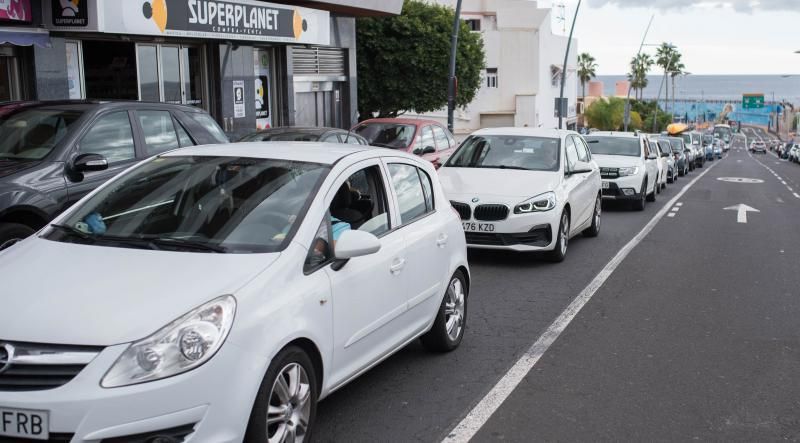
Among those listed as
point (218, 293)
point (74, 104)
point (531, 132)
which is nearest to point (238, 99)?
point (531, 132)

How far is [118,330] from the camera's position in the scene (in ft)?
11.8

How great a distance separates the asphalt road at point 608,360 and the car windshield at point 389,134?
19.9 ft

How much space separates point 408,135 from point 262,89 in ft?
20.8

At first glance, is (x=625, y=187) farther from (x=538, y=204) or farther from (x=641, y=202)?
(x=538, y=204)

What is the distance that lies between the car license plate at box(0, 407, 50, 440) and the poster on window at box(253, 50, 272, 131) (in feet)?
60.6

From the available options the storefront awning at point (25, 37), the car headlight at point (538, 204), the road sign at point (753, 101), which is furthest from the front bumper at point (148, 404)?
the road sign at point (753, 101)

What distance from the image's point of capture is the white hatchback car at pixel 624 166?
57.4 feet

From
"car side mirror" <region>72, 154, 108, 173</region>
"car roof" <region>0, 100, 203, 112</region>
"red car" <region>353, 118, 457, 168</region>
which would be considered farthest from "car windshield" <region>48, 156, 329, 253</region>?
"red car" <region>353, 118, 457, 168</region>

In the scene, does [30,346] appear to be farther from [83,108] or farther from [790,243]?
[790,243]

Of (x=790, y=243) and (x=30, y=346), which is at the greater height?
(x=30, y=346)

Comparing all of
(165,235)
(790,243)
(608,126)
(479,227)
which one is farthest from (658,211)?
(608,126)

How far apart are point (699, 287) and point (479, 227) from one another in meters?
2.51

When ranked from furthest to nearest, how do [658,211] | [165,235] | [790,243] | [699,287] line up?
[658,211] → [790,243] → [699,287] → [165,235]

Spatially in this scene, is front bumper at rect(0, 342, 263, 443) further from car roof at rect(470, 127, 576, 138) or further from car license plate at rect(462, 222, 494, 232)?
car roof at rect(470, 127, 576, 138)
